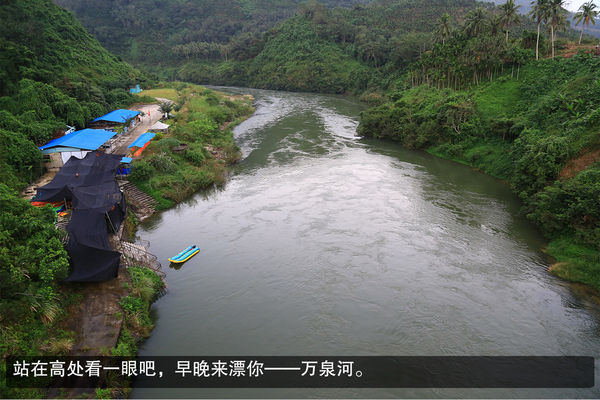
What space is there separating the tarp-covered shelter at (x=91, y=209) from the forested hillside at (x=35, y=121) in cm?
95

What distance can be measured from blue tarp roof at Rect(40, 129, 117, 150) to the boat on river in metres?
15.3

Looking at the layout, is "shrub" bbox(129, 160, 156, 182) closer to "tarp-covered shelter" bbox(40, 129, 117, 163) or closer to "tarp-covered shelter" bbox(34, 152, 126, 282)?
"tarp-covered shelter" bbox(34, 152, 126, 282)

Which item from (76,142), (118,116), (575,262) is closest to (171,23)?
(118,116)

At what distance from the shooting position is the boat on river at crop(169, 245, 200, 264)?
2301 cm

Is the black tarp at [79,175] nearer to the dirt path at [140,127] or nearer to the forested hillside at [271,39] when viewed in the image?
the dirt path at [140,127]

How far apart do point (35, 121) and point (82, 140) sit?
15.6ft

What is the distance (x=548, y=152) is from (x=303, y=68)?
248ft

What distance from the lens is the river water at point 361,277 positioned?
1658 centimetres

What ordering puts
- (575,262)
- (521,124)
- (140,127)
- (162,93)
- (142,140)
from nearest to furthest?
(575,262)
(521,124)
(142,140)
(140,127)
(162,93)

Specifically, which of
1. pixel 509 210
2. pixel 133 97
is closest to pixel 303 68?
pixel 133 97

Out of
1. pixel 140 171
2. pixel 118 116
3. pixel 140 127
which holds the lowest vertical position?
pixel 140 171

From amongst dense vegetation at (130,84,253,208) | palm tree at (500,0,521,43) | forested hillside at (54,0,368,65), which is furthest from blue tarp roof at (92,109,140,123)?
forested hillside at (54,0,368,65)

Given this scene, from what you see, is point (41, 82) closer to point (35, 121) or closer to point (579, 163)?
point (35, 121)

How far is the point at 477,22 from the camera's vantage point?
51.8 m
